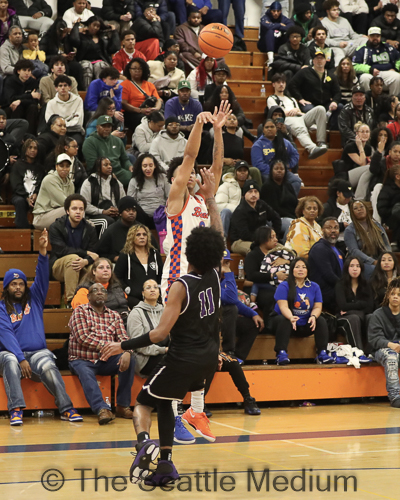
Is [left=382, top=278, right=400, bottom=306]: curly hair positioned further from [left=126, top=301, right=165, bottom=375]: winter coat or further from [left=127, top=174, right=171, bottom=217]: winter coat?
[left=127, top=174, right=171, bottom=217]: winter coat

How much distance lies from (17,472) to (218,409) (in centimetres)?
316

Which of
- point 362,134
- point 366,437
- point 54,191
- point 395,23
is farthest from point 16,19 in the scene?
point 366,437

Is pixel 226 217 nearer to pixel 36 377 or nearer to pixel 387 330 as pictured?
pixel 387 330

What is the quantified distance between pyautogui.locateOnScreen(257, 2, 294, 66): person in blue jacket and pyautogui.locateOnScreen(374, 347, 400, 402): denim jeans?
7.68m

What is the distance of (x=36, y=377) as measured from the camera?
6.91 metres


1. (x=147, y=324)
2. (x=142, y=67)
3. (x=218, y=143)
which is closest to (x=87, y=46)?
(x=142, y=67)

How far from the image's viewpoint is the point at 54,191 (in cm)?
879

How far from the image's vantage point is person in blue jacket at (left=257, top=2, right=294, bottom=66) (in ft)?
46.1

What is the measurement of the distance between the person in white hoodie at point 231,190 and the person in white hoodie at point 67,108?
2.08 m

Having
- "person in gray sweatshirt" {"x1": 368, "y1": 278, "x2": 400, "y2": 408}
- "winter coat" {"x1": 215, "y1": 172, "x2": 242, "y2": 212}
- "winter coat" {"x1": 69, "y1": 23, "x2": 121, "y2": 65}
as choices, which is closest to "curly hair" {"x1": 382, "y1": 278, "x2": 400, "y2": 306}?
"person in gray sweatshirt" {"x1": 368, "y1": 278, "x2": 400, "y2": 408}

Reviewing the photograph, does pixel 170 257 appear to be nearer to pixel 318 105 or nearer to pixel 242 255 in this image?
pixel 242 255

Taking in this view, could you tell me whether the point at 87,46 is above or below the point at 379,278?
above

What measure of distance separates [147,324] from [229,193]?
318 cm

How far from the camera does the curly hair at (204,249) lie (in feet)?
13.8
